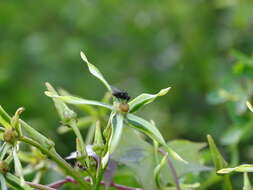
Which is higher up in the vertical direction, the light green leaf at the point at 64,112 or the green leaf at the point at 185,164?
the light green leaf at the point at 64,112

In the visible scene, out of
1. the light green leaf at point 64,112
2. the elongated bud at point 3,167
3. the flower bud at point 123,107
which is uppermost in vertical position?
the light green leaf at point 64,112

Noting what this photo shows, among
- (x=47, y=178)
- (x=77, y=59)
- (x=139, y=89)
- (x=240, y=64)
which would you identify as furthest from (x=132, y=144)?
(x=77, y=59)

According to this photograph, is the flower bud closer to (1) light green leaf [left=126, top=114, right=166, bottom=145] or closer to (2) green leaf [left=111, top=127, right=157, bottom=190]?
(1) light green leaf [left=126, top=114, right=166, bottom=145]

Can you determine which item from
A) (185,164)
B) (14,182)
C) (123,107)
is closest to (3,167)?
(14,182)

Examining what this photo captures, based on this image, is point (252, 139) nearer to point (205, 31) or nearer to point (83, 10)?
point (205, 31)

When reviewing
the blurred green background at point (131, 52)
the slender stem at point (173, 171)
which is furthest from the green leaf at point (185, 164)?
the blurred green background at point (131, 52)

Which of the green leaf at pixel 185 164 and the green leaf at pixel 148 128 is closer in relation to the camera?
the green leaf at pixel 148 128

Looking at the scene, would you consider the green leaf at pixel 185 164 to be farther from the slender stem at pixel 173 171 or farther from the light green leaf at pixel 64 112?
the light green leaf at pixel 64 112
